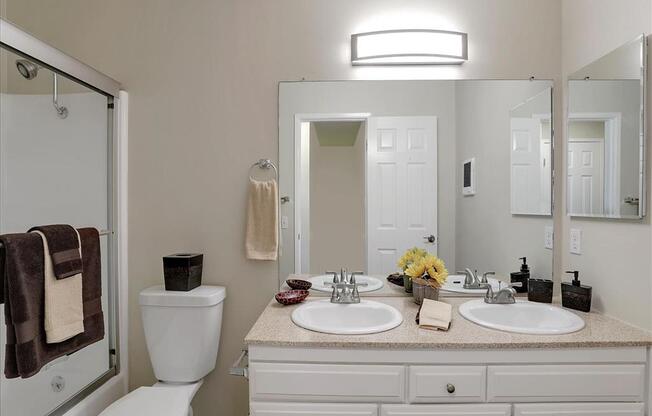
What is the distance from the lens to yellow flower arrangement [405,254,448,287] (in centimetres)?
158

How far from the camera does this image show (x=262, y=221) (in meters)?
1.77

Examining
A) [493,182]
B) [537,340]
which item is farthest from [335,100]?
[537,340]

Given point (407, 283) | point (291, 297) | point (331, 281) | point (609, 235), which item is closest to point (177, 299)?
point (291, 297)

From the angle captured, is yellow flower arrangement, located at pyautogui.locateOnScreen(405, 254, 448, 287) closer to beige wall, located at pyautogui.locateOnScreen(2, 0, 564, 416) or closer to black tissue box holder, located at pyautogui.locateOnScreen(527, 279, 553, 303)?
black tissue box holder, located at pyautogui.locateOnScreen(527, 279, 553, 303)

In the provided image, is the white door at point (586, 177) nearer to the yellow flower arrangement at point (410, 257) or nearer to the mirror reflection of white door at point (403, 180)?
the mirror reflection of white door at point (403, 180)

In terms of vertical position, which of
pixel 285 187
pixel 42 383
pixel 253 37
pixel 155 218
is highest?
pixel 253 37

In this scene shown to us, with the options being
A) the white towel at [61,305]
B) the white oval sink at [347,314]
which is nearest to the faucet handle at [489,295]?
the white oval sink at [347,314]

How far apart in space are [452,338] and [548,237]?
893 mm

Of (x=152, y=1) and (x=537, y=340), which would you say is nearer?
(x=537, y=340)

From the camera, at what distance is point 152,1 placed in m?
1.82

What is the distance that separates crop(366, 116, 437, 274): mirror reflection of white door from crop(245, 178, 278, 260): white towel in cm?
47

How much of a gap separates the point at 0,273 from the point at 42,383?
93 centimetres

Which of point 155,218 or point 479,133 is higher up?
point 479,133

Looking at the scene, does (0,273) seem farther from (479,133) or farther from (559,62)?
(559,62)
